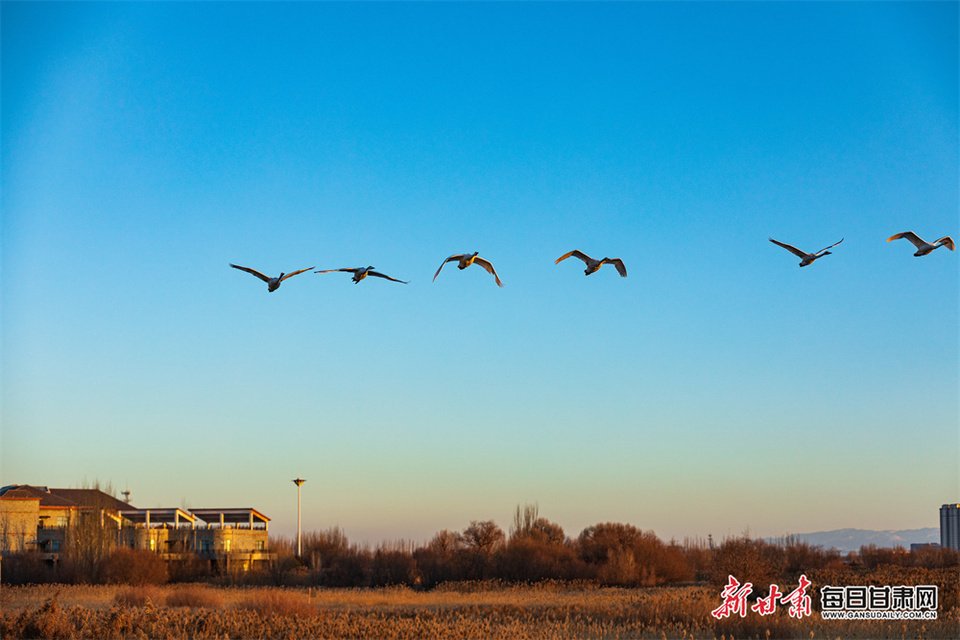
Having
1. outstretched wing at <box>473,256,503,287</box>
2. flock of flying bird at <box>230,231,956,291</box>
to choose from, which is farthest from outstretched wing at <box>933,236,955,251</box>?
outstretched wing at <box>473,256,503,287</box>

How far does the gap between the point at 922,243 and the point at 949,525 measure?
246ft

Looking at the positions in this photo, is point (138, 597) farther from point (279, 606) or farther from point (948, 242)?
point (948, 242)

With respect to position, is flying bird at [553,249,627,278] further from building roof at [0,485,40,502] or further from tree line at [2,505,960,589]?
building roof at [0,485,40,502]

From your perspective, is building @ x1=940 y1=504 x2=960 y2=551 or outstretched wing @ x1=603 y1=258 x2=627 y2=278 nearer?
outstretched wing @ x1=603 y1=258 x2=627 y2=278

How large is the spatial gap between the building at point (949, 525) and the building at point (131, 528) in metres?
56.7

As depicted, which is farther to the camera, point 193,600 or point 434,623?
point 193,600

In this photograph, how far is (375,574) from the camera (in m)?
50.1

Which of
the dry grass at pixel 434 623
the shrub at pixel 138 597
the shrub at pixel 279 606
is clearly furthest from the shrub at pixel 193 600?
the shrub at pixel 279 606

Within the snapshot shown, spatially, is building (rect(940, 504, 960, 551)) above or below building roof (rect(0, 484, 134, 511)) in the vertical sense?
below

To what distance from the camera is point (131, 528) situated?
49.8 m

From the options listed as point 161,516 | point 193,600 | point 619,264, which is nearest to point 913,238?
point 619,264

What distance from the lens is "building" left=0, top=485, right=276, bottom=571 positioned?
160 feet

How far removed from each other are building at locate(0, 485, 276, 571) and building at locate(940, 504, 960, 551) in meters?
56.7

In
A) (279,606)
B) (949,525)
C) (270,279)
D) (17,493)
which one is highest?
(270,279)
